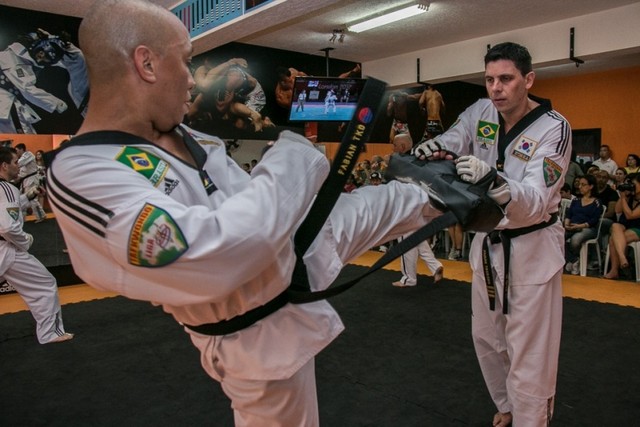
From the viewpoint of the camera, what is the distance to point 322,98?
902 cm

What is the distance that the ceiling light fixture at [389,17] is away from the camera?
7.00 m

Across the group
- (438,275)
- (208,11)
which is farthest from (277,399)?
(208,11)

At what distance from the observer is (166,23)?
1149 mm

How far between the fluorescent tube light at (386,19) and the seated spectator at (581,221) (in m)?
3.32

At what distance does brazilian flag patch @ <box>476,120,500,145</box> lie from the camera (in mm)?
2443

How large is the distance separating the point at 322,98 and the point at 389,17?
203 centimetres

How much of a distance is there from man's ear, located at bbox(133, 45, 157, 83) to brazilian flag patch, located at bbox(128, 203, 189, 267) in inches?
13.6

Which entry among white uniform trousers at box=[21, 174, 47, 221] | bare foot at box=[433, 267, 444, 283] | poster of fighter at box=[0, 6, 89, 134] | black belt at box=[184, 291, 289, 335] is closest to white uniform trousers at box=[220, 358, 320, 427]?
black belt at box=[184, 291, 289, 335]

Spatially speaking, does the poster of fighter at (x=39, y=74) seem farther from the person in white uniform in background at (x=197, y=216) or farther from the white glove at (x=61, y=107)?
the person in white uniform in background at (x=197, y=216)

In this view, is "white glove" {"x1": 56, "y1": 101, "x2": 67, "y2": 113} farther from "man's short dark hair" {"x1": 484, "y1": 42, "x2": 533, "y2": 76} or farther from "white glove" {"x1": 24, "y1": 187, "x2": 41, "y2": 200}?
"man's short dark hair" {"x1": 484, "y1": 42, "x2": 533, "y2": 76}

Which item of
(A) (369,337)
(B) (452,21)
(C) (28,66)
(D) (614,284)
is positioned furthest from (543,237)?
(C) (28,66)

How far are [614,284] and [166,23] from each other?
6.51m

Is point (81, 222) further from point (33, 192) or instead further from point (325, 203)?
point (33, 192)

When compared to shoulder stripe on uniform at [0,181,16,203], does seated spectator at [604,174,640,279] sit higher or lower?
lower
